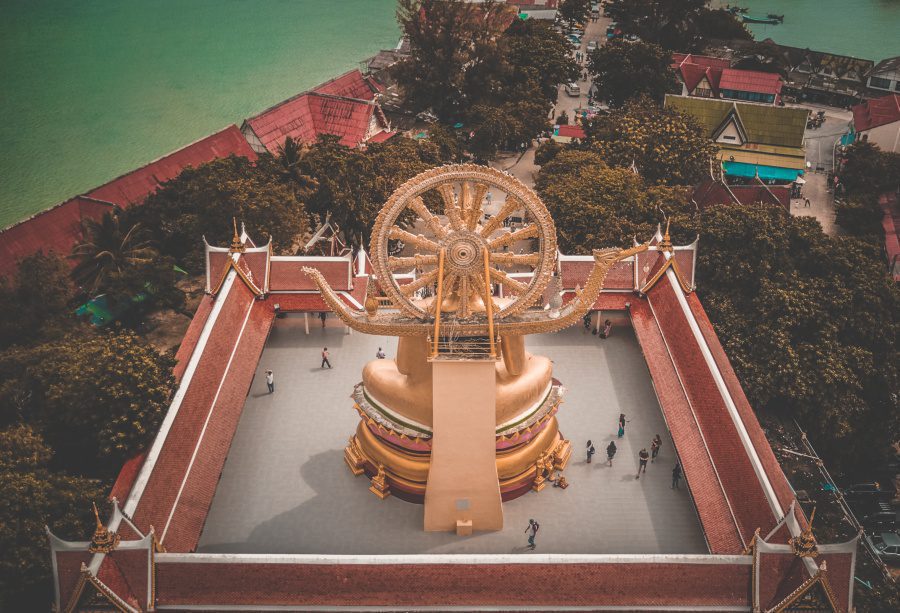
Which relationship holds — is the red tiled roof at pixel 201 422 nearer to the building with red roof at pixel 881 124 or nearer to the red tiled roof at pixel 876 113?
the building with red roof at pixel 881 124

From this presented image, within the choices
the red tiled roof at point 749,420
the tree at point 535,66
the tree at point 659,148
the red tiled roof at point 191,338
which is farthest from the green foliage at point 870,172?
the red tiled roof at point 191,338

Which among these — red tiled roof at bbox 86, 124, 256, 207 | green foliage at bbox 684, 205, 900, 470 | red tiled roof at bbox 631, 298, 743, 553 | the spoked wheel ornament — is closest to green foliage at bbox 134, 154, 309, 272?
red tiled roof at bbox 86, 124, 256, 207

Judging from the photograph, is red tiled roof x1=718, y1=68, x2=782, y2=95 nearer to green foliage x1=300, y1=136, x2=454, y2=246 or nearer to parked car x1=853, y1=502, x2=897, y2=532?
green foliage x1=300, y1=136, x2=454, y2=246

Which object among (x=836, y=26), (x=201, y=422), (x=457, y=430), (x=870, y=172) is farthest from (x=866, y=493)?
(x=836, y=26)

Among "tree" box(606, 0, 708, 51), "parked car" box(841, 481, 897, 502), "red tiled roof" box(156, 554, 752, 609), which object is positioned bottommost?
"parked car" box(841, 481, 897, 502)

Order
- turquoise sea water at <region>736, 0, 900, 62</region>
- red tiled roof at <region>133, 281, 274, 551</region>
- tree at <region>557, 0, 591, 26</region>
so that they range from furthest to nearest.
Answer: turquoise sea water at <region>736, 0, 900, 62</region>, tree at <region>557, 0, 591, 26</region>, red tiled roof at <region>133, 281, 274, 551</region>
